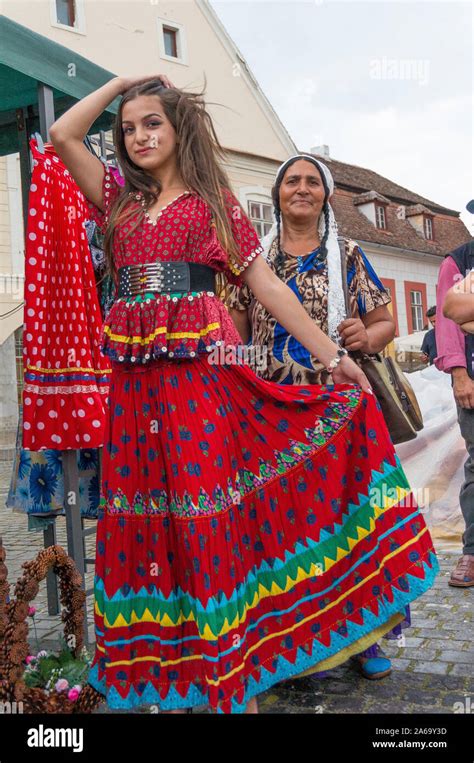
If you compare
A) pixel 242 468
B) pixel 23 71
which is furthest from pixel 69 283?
pixel 242 468

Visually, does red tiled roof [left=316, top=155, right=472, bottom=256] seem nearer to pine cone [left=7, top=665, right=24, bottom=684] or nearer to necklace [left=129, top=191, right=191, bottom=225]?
necklace [left=129, top=191, right=191, bottom=225]

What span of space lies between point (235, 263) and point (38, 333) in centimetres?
113

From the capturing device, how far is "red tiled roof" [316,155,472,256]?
28.3 m

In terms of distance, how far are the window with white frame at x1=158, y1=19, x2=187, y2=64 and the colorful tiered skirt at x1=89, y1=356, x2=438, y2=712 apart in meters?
19.6

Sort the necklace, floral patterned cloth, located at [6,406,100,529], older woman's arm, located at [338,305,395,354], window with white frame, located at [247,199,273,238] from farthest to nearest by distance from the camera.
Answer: window with white frame, located at [247,199,273,238] → floral patterned cloth, located at [6,406,100,529] → older woman's arm, located at [338,305,395,354] → the necklace

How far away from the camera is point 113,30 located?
1891cm

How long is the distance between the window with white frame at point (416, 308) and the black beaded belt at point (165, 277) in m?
28.6

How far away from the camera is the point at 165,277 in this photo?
2.53m

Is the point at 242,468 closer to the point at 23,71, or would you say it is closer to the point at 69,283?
the point at 69,283

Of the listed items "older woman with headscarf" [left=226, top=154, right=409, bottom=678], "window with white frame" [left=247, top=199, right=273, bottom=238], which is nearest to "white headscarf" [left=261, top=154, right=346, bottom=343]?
"older woman with headscarf" [left=226, top=154, right=409, bottom=678]

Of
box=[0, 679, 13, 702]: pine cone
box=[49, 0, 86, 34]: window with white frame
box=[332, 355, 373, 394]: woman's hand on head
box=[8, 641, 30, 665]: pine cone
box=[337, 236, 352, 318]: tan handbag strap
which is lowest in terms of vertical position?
box=[0, 679, 13, 702]: pine cone

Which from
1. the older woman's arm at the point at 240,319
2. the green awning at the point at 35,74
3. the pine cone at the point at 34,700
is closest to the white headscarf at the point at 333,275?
the older woman's arm at the point at 240,319

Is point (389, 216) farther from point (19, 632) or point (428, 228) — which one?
point (19, 632)

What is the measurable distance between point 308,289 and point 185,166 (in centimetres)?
100
